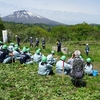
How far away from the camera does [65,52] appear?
89.0 feet

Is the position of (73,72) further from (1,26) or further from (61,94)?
(1,26)

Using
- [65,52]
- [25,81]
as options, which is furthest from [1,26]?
[25,81]

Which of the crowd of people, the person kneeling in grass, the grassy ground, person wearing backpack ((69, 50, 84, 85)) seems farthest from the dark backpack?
the person kneeling in grass

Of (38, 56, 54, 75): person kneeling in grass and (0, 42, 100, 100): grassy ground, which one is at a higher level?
(38, 56, 54, 75): person kneeling in grass

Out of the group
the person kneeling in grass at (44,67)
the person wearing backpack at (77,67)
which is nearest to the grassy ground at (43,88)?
the person kneeling in grass at (44,67)

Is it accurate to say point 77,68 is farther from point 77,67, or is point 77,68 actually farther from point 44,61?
point 44,61

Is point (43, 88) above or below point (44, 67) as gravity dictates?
below

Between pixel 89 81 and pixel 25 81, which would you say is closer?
pixel 25 81

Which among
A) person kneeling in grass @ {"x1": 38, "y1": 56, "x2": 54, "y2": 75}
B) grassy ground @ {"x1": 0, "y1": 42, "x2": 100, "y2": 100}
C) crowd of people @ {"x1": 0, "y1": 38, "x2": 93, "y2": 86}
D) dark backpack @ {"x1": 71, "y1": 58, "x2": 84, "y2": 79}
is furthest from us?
crowd of people @ {"x1": 0, "y1": 38, "x2": 93, "y2": 86}

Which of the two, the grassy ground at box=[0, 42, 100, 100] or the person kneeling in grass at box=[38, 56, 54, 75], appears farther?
the person kneeling in grass at box=[38, 56, 54, 75]

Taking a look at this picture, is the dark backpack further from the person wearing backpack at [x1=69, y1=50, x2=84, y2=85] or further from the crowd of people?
the crowd of people

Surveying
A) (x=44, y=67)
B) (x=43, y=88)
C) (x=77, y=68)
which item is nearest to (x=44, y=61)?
(x=44, y=67)

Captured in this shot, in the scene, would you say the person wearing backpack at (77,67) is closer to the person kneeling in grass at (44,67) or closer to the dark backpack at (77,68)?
the dark backpack at (77,68)

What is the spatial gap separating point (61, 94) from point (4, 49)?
786 cm
